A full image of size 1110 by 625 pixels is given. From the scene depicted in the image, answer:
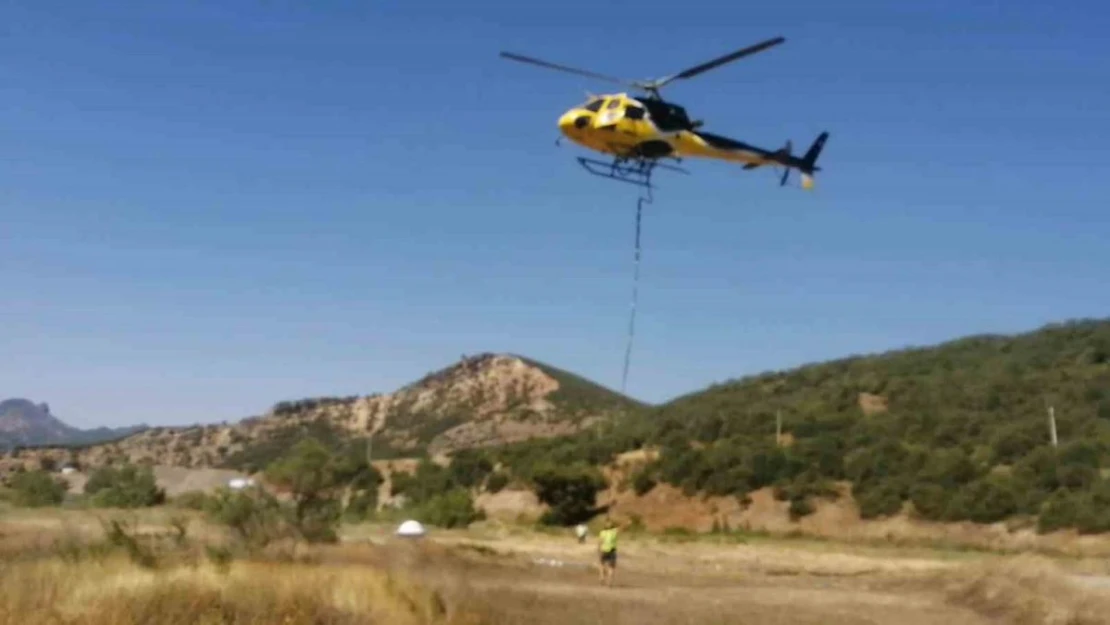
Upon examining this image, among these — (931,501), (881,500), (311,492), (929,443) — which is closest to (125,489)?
(311,492)

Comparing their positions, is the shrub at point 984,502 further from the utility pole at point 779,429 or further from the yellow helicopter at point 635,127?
the yellow helicopter at point 635,127

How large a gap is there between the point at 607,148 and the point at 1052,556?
24511 mm

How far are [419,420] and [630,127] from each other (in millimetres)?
114237

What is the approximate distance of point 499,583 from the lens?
28688mm

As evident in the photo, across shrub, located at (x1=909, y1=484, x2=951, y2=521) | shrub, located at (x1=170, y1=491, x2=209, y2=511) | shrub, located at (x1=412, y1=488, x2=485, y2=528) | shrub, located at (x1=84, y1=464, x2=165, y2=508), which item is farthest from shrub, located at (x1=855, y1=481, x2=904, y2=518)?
shrub, located at (x1=84, y1=464, x2=165, y2=508)

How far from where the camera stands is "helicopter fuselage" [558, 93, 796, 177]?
26578 mm

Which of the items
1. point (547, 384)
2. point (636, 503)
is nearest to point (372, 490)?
point (636, 503)

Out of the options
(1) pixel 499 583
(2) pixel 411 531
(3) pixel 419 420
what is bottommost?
(1) pixel 499 583

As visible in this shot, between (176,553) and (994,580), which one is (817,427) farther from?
(176,553)

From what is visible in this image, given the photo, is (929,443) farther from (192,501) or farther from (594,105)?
(594,105)

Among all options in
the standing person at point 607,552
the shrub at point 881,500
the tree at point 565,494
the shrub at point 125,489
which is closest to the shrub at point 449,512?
the tree at point 565,494

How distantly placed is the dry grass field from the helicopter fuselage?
9857 mm

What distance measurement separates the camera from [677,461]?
59.6 m

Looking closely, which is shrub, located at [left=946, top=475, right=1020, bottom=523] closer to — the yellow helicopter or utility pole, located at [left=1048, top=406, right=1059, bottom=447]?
utility pole, located at [left=1048, top=406, right=1059, bottom=447]
